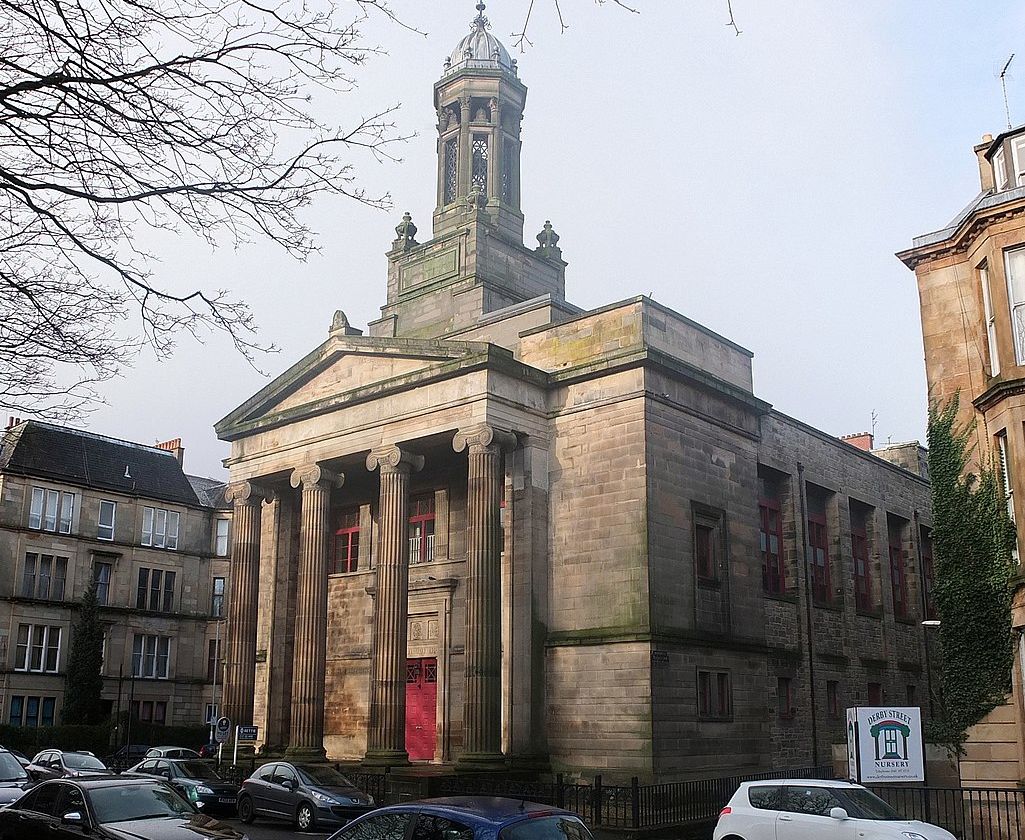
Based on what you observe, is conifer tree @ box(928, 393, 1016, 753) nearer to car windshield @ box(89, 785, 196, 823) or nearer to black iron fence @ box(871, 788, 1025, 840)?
black iron fence @ box(871, 788, 1025, 840)

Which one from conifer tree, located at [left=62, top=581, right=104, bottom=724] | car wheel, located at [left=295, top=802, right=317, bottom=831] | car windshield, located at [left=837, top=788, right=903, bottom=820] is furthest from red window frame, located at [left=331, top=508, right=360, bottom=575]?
car windshield, located at [left=837, top=788, right=903, bottom=820]

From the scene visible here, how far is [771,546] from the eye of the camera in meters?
34.2

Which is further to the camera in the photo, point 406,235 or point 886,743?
point 406,235

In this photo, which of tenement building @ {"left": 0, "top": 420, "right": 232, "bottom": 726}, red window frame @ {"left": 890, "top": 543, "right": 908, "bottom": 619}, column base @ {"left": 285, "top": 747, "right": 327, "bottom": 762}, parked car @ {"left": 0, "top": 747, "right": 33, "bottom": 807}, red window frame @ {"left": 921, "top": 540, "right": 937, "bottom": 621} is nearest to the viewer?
parked car @ {"left": 0, "top": 747, "right": 33, "bottom": 807}

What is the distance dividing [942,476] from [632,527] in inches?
341

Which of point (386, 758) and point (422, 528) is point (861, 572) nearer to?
point (422, 528)

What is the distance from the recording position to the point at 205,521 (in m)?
62.4

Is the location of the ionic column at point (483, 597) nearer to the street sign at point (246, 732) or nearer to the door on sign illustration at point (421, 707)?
the door on sign illustration at point (421, 707)

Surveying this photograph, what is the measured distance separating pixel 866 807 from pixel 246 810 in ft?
50.3

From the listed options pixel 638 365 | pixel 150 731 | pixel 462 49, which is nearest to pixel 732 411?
pixel 638 365

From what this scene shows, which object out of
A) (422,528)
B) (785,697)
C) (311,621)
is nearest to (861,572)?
(785,697)

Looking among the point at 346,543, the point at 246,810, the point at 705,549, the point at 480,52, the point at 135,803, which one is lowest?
the point at 246,810

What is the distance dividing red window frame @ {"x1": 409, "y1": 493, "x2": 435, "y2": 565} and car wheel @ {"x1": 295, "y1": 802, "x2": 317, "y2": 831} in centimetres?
1125

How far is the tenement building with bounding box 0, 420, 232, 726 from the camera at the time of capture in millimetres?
52469
